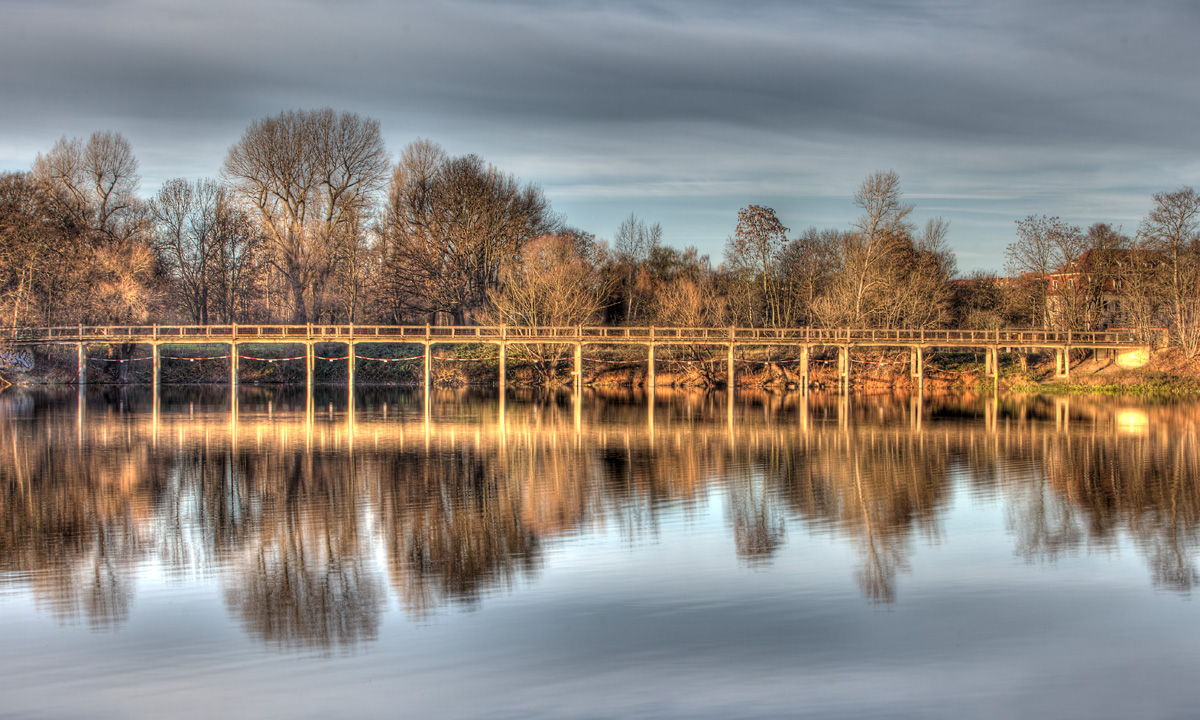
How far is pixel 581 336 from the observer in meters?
50.3

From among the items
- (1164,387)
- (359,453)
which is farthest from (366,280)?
(1164,387)

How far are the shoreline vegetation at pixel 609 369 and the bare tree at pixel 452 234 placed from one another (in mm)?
3704

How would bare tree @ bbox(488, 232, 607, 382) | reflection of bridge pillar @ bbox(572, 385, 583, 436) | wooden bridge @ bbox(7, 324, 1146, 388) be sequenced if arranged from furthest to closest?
1. bare tree @ bbox(488, 232, 607, 382)
2. wooden bridge @ bbox(7, 324, 1146, 388)
3. reflection of bridge pillar @ bbox(572, 385, 583, 436)

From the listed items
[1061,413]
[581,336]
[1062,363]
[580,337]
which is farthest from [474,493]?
[1062,363]

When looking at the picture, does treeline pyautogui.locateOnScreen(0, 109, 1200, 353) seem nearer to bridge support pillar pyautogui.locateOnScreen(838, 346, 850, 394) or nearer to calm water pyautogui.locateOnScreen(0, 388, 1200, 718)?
bridge support pillar pyautogui.locateOnScreen(838, 346, 850, 394)

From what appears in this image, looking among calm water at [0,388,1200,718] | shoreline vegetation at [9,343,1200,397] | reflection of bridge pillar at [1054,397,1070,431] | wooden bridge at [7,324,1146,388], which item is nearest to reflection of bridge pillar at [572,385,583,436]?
wooden bridge at [7,324,1146,388]

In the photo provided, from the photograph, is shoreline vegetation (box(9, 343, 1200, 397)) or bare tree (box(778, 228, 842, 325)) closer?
shoreline vegetation (box(9, 343, 1200, 397))

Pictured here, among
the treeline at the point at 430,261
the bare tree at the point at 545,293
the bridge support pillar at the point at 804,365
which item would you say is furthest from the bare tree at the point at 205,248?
the bridge support pillar at the point at 804,365

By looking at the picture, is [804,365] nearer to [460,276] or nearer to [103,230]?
[460,276]

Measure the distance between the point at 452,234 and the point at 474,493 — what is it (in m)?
42.7

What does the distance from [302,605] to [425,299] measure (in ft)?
167

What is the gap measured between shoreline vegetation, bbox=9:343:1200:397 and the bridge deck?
8.55 ft

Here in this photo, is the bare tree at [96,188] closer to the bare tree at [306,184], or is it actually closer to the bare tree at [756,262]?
the bare tree at [306,184]

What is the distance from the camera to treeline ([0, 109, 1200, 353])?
52.5 meters
